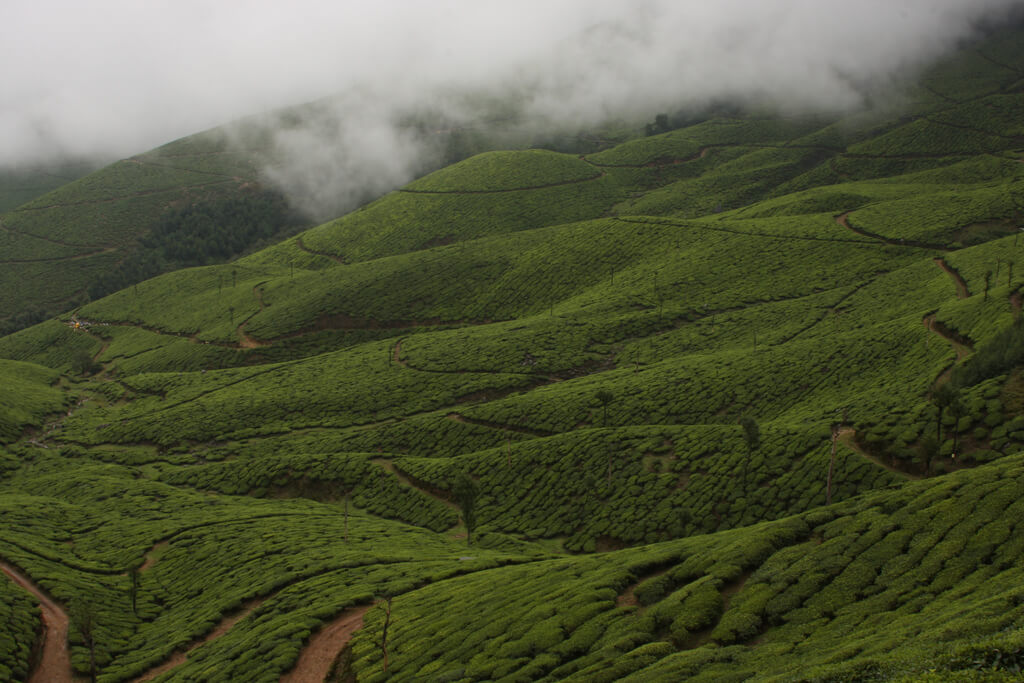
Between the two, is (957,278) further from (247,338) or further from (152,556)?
(247,338)

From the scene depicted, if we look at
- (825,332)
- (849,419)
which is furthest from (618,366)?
(849,419)

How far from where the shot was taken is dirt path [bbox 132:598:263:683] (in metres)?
44.1

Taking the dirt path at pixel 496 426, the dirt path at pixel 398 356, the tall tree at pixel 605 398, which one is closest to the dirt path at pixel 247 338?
the dirt path at pixel 398 356

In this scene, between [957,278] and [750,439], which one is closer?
[750,439]

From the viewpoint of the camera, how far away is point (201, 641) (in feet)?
154

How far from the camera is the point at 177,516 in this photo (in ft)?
237

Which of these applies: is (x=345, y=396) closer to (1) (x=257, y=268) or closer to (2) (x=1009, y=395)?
(2) (x=1009, y=395)

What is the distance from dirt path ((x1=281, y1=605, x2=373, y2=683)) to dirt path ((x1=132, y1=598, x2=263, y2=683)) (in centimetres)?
845

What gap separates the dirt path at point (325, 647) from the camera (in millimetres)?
38625

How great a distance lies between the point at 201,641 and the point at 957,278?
328 ft

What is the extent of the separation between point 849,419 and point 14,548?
67.7m

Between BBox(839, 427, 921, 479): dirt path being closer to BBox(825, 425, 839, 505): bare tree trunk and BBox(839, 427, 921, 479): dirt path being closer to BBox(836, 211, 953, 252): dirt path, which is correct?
BBox(825, 425, 839, 505): bare tree trunk

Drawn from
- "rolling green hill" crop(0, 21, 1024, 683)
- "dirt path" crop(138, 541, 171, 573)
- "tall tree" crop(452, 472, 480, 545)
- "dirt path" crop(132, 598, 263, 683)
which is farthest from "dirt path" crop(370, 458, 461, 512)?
"dirt path" crop(132, 598, 263, 683)

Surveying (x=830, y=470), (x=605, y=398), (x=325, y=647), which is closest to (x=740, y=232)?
(x=605, y=398)
